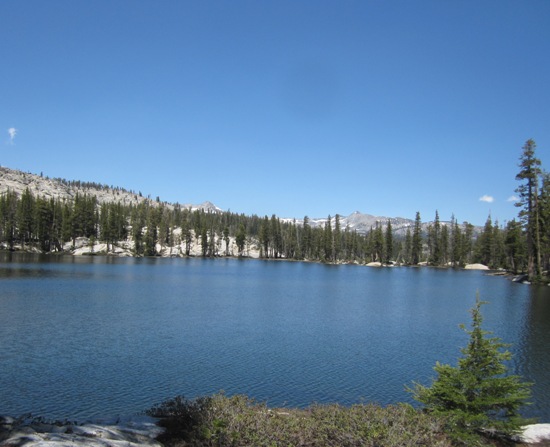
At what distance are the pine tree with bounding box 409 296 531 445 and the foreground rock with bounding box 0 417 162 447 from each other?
8.83 m

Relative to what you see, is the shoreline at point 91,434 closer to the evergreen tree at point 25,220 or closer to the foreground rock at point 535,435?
the foreground rock at point 535,435

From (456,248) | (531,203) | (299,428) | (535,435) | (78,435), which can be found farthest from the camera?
(456,248)

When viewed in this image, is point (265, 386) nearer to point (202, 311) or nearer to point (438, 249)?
point (202, 311)

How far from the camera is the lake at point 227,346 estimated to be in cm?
1939

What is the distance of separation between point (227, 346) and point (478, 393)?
17.5 meters

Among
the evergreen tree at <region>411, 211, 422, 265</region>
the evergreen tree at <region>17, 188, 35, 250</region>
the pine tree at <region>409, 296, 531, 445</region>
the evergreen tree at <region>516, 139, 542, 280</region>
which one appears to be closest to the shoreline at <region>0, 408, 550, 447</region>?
the pine tree at <region>409, 296, 531, 445</region>

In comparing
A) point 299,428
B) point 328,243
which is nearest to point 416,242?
point 328,243

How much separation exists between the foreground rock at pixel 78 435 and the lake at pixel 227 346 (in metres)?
6.06

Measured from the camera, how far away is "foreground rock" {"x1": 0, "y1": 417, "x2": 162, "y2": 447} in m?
9.16

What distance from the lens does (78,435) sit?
1015 centimetres

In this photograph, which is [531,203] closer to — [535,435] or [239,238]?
[535,435]

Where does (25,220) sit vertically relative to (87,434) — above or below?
above

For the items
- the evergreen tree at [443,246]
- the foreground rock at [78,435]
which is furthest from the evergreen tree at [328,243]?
the foreground rock at [78,435]

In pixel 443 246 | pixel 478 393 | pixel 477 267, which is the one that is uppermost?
pixel 443 246
